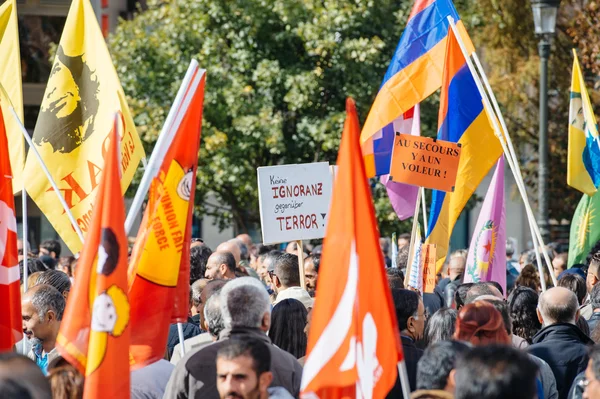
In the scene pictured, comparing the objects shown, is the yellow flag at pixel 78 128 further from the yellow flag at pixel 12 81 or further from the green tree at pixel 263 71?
the green tree at pixel 263 71

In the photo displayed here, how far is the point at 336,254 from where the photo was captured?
4.54m

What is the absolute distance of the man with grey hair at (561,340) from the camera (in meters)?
6.10

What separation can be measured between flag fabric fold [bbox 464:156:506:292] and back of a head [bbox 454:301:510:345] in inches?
160

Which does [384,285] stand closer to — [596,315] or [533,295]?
[533,295]

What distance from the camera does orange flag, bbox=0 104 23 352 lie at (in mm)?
5480

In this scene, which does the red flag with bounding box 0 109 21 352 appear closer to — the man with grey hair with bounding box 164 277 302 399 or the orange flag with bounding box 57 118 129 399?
the orange flag with bounding box 57 118 129 399

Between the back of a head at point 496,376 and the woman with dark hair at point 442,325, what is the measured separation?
2210 mm

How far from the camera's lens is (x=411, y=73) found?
31.1ft

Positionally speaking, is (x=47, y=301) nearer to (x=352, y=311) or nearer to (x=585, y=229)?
(x=352, y=311)

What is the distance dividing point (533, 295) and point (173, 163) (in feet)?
8.94

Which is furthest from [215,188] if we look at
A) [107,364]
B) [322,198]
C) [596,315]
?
[107,364]

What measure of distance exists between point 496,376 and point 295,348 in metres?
2.81

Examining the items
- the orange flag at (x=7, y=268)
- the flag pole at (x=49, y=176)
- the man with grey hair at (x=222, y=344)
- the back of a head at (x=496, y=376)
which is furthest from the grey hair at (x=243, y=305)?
the flag pole at (x=49, y=176)

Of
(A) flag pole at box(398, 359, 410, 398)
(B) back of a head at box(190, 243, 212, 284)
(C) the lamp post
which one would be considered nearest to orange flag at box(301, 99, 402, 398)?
(A) flag pole at box(398, 359, 410, 398)
